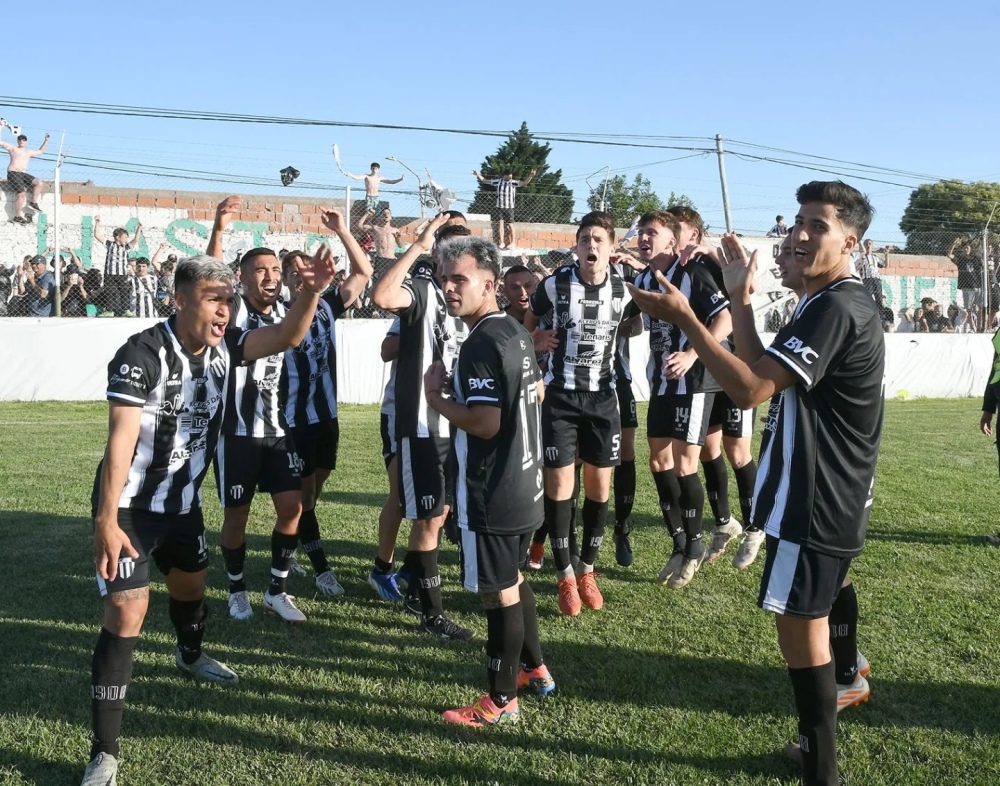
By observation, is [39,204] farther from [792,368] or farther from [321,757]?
[792,368]

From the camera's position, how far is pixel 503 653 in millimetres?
3926

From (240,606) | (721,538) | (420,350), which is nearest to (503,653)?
(420,350)

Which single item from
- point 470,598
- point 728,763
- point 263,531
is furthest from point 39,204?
point 728,763

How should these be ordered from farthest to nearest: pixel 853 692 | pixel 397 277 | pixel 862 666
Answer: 1. pixel 397 277
2. pixel 862 666
3. pixel 853 692

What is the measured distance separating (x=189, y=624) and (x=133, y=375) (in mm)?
1413

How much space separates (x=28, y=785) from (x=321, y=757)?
1095 mm

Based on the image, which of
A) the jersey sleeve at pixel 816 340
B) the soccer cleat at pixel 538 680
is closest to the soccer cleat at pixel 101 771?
the soccer cleat at pixel 538 680

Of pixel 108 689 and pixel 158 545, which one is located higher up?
pixel 158 545

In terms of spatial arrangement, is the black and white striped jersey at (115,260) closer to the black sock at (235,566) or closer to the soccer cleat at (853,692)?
the black sock at (235,566)

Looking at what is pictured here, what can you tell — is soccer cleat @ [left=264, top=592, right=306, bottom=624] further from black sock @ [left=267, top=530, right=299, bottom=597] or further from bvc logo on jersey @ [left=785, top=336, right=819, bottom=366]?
bvc logo on jersey @ [left=785, top=336, right=819, bottom=366]

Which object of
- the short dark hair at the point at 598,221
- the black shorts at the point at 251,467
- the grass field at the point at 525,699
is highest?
the short dark hair at the point at 598,221

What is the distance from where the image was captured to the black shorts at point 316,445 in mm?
6012

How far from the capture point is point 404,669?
463 centimetres

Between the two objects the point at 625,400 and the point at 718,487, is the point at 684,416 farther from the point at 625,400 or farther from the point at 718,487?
the point at 718,487
